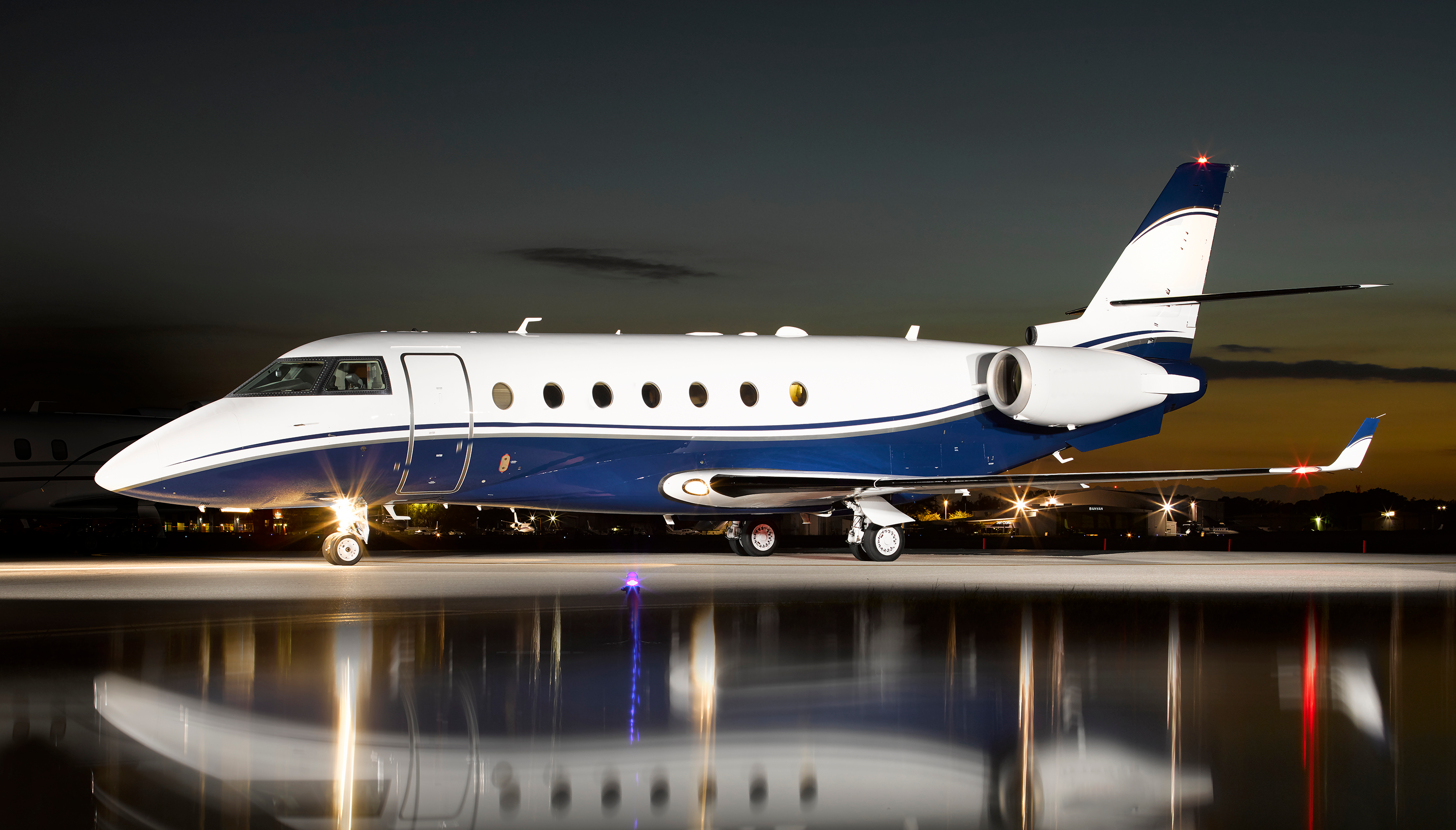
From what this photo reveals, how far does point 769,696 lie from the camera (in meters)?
7.36

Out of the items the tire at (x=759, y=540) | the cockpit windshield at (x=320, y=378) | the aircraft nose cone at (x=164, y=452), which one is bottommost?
the tire at (x=759, y=540)

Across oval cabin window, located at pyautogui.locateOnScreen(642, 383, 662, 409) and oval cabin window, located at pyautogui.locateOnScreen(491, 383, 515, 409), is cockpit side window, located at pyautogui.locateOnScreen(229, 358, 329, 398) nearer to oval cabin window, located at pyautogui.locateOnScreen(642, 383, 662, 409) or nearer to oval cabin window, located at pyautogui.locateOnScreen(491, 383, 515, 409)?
oval cabin window, located at pyautogui.locateOnScreen(491, 383, 515, 409)

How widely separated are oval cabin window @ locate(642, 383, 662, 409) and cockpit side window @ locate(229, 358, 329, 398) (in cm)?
481

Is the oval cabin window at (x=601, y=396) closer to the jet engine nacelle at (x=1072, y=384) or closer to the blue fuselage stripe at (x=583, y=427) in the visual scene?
the blue fuselage stripe at (x=583, y=427)

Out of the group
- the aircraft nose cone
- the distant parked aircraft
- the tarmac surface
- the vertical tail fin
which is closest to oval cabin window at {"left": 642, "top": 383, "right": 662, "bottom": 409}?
the tarmac surface

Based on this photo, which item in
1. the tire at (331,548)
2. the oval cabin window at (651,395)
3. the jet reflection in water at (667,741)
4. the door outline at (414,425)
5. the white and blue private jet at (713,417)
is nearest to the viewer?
the jet reflection in water at (667,741)

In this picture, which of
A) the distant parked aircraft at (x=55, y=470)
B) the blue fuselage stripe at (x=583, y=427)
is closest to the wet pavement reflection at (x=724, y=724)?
the blue fuselage stripe at (x=583, y=427)

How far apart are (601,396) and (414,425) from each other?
2931 millimetres

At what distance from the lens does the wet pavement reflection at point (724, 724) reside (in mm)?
4973

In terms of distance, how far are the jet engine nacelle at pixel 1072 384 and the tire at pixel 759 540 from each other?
16.8ft

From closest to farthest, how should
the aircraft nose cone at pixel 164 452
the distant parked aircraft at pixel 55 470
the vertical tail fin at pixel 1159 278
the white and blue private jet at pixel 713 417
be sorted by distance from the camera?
the aircraft nose cone at pixel 164 452 < the white and blue private jet at pixel 713 417 < the vertical tail fin at pixel 1159 278 < the distant parked aircraft at pixel 55 470

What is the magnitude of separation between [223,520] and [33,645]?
3975 inches

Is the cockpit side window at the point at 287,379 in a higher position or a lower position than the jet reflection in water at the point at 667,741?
higher

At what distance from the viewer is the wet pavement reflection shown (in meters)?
4.97
